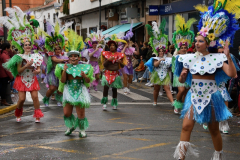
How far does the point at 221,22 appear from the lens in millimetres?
4902

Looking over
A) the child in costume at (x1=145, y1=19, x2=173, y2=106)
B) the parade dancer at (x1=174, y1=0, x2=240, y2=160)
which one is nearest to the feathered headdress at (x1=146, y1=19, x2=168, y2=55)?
the child in costume at (x1=145, y1=19, x2=173, y2=106)

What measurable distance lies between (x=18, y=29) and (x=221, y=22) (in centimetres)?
519

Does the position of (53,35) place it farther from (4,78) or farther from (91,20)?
(91,20)

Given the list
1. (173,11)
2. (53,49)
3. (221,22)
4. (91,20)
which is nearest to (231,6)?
(221,22)

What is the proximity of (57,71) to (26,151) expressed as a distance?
63.1 inches

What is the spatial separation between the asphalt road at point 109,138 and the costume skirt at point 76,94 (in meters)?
0.65

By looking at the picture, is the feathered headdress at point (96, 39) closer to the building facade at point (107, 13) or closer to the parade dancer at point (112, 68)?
the parade dancer at point (112, 68)

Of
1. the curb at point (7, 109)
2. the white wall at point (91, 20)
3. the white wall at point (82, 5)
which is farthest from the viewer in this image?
the white wall at point (91, 20)

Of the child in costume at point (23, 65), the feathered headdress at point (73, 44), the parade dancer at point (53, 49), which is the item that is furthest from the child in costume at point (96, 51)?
the feathered headdress at point (73, 44)

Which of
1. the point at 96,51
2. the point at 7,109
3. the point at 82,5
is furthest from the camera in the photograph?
the point at 82,5

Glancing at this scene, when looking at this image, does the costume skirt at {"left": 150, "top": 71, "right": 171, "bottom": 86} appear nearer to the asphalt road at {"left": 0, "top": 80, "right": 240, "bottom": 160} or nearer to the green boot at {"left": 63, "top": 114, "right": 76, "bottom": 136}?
the asphalt road at {"left": 0, "top": 80, "right": 240, "bottom": 160}

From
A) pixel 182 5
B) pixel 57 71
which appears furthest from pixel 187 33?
pixel 182 5

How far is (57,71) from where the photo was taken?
6641 mm

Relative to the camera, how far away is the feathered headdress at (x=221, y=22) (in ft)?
16.0
